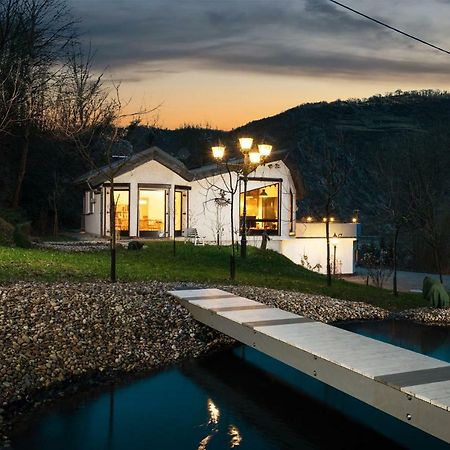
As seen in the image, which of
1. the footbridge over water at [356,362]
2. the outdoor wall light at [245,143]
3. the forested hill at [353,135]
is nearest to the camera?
the footbridge over water at [356,362]

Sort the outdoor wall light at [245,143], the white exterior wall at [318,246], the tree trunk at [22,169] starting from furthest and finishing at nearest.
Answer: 1. the tree trunk at [22,169]
2. the white exterior wall at [318,246]
3. the outdoor wall light at [245,143]

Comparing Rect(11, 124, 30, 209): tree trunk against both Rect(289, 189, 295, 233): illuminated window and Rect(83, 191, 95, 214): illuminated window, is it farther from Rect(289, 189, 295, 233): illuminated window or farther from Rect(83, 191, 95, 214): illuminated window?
Rect(289, 189, 295, 233): illuminated window

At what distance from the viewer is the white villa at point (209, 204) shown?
2349 cm

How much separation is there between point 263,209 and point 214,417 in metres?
20.4

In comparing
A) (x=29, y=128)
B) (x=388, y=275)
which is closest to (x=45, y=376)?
(x=388, y=275)

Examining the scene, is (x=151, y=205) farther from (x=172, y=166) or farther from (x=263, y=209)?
(x=263, y=209)

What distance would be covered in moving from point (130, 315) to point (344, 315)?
4.64 metres

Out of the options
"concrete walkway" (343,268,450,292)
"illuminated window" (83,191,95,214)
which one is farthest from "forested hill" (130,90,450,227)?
"concrete walkway" (343,268,450,292)

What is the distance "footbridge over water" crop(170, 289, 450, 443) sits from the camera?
4965 mm

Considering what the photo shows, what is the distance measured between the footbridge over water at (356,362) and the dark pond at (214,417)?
62 centimetres

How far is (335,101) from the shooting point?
8206 centimetres

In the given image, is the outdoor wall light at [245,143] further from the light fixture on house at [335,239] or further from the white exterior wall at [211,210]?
the light fixture on house at [335,239]

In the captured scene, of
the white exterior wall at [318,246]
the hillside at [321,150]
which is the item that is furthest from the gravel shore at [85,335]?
the white exterior wall at [318,246]

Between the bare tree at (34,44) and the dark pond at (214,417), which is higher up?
the bare tree at (34,44)
